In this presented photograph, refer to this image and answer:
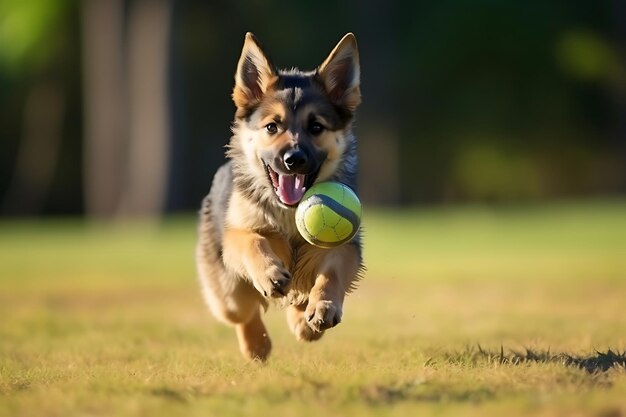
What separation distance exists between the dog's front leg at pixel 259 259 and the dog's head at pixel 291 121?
0.91 feet

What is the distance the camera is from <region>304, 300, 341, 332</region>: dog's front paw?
5852mm

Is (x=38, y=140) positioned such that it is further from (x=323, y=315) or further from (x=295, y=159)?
(x=323, y=315)

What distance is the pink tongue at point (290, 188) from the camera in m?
6.53

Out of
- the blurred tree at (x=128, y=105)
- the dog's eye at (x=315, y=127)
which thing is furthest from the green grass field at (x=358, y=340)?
the blurred tree at (x=128, y=105)

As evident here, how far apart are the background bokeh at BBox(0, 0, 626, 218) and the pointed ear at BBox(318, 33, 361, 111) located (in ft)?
70.4

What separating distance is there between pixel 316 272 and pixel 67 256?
40.6 feet

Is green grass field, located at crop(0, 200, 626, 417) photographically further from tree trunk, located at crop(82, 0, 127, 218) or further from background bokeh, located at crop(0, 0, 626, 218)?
background bokeh, located at crop(0, 0, 626, 218)

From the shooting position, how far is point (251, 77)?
6973 mm

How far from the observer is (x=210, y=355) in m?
6.88

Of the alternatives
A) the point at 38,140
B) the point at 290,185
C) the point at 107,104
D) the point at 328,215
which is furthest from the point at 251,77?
the point at 38,140

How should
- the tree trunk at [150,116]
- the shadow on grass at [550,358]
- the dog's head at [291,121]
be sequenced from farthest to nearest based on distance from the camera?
the tree trunk at [150,116], the dog's head at [291,121], the shadow on grass at [550,358]

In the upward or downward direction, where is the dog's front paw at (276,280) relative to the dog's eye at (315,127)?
downward

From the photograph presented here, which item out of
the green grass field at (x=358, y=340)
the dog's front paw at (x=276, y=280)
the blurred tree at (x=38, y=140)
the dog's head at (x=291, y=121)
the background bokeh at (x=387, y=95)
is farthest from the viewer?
the blurred tree at (x=38, y=140)

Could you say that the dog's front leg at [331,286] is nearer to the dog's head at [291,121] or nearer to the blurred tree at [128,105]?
the dog's head at [291,121]
